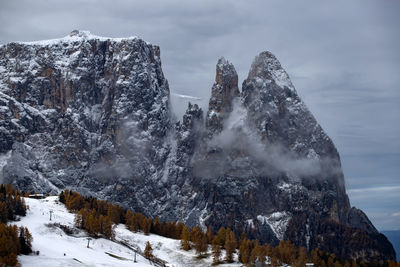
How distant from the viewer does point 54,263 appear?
545ft

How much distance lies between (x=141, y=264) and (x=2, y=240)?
151ft

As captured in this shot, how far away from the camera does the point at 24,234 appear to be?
184m

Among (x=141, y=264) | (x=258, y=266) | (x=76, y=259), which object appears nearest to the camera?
(x=258, y=266)

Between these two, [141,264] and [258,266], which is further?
[141,264]

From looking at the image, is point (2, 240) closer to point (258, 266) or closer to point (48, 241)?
point (48, 241)

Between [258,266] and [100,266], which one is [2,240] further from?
[258,266]

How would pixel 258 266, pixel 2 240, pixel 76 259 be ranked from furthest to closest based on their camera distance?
pixel 76 259
pixel 2 240
pixel 258 266

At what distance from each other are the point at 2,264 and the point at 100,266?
30.1 meters

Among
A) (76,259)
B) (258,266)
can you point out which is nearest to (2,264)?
(76,259)

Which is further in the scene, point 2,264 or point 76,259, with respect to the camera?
point 76,259

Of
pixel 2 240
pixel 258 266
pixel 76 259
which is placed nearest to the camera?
pixel 258 266

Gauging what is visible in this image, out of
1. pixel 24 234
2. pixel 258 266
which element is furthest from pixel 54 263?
pixel 258 266

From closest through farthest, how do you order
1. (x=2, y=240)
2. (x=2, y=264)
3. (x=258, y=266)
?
(x=258, y=266), (x=2, y=264), (x=2, y=240)

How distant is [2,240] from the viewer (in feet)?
535
